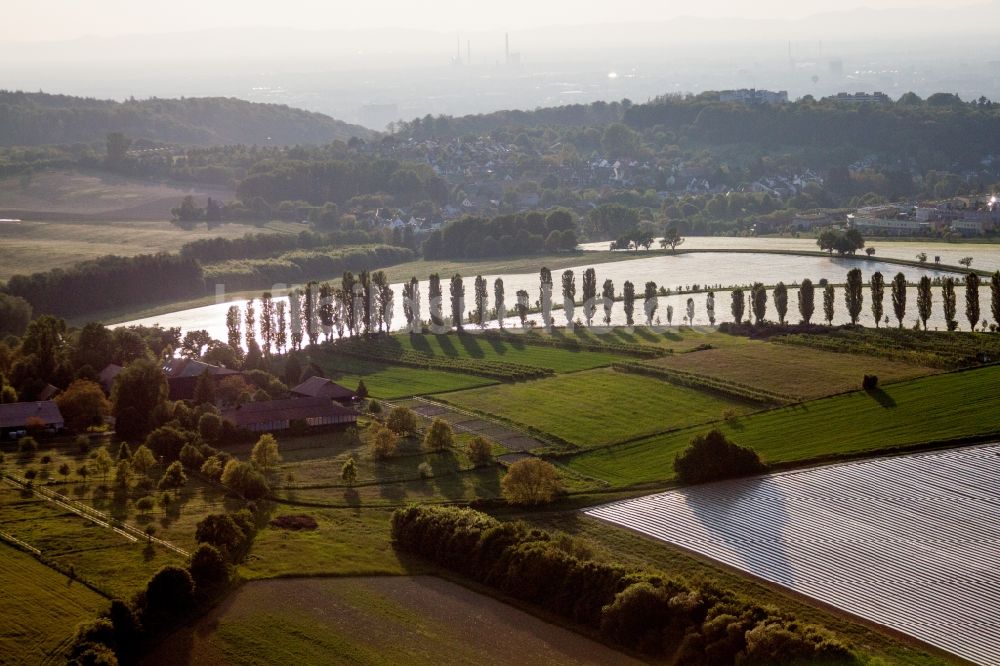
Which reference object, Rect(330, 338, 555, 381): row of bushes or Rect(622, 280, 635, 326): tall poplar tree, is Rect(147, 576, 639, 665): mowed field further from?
Rect(622, 280, 635, 326): tall poplar tree

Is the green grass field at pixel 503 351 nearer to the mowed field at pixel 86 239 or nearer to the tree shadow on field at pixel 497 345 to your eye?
the tree shadow on field at pixel 497 345

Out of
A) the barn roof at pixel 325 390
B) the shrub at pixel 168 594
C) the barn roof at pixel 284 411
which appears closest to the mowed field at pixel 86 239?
the barn roof at pixel 325 390

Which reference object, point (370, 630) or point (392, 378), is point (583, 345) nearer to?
point (392, 378)

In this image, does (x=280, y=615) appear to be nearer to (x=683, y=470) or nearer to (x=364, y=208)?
(x=683, y=470)

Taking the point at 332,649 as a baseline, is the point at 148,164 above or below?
above

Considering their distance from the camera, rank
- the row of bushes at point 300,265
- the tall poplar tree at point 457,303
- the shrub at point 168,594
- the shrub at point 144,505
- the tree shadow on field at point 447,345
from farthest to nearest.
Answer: the row of bushes at point 300,265 → the tall poplar tree at point 457,303 → the tree shadow on field at point 447,345 → the shrub at point 144,505 → the shrub at point 168,594

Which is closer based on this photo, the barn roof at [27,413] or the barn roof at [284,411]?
the barn roof at [27,413]

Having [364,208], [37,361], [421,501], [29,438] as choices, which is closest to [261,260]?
[364,208]
